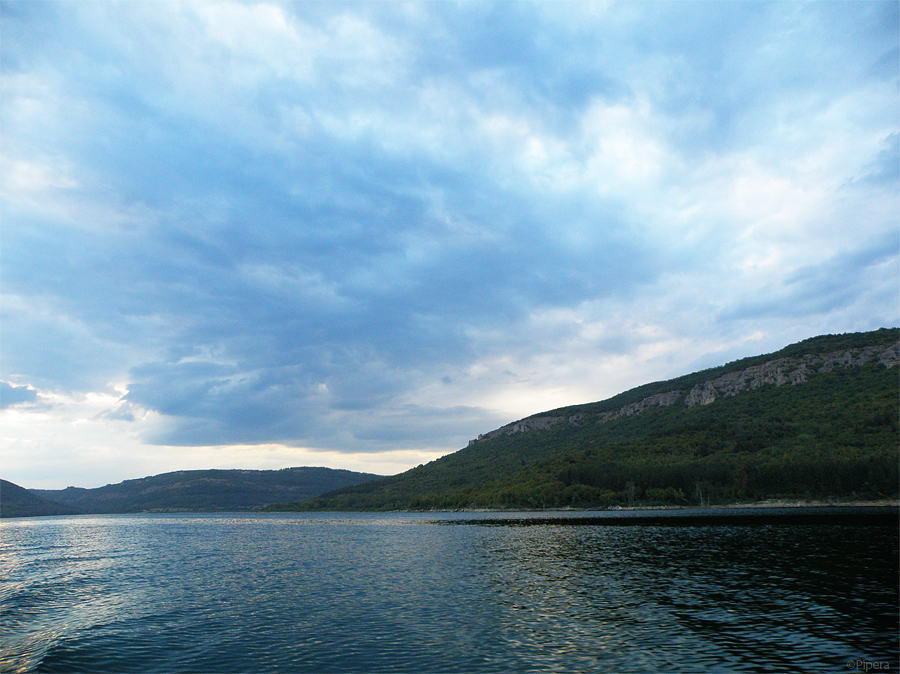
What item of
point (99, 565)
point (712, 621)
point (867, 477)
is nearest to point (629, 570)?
point (712, 621)

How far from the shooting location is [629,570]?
217 feet

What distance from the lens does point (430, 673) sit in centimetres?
2861

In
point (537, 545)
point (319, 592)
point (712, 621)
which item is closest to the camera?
point (712, 621)

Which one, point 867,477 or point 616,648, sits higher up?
point 867,477

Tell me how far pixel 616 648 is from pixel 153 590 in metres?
54.1

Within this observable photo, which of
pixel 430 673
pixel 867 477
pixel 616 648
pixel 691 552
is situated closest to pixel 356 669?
pixel 430 673

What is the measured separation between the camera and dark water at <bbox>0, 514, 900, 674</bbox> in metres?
31.5

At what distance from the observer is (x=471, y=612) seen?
4403cm

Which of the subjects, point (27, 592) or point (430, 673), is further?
point (27, 592)

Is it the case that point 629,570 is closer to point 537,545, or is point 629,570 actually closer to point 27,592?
point 537,545

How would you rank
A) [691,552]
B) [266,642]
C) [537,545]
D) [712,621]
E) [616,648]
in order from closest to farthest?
1. [616,648]
2. [266,642]
3. [712,621]
4. [691,552]
5. [537,545]

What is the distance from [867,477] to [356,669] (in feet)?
806

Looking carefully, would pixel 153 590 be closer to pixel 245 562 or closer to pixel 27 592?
pixel 27 592

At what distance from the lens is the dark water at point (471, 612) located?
103 feet
